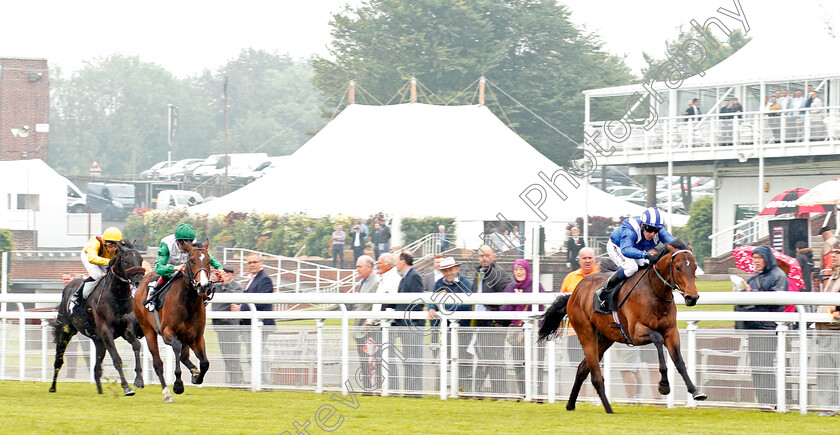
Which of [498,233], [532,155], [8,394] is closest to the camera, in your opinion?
[8,394]

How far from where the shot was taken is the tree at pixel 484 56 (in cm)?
4812

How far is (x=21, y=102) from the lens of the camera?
149 feet

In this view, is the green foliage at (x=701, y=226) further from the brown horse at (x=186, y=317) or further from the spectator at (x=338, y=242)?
the brown horse at (x=186, y=317)

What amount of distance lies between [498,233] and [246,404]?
715 inches

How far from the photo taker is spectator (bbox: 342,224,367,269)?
28064mm

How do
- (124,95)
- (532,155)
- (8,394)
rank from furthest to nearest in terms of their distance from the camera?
1. (124,95)
2. (532,155)
3. (8,394)

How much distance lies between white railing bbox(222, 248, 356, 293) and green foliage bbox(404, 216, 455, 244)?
Result: 102 inches

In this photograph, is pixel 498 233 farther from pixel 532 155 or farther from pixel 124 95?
pixel 124 95

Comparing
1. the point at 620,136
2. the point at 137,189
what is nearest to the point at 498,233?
the point at 620,136

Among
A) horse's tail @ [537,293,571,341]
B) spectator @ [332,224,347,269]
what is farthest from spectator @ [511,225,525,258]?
horse's tail @ [537,293,571,341]

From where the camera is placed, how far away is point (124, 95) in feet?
318

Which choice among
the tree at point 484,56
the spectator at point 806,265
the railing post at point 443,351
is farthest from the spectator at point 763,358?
the tree at point 484,56

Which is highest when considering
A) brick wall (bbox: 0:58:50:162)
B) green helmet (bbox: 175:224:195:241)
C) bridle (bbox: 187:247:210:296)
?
brick wall (bbox: 0:58:50:162)

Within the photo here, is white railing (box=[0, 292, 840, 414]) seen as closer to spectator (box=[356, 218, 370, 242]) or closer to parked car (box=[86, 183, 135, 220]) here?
spectator (box=[356, 218, 370, 242])
